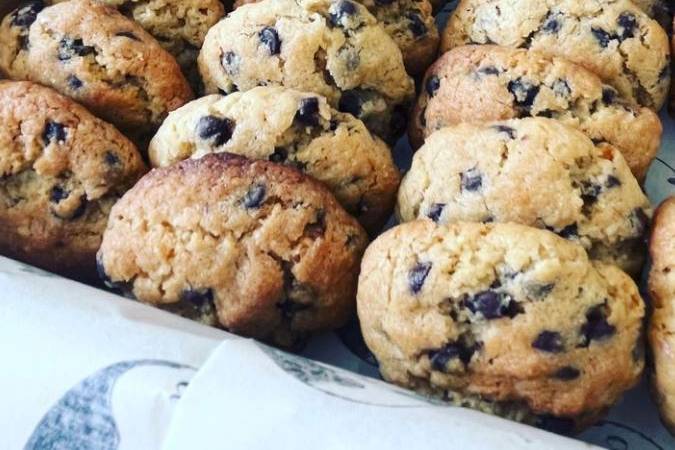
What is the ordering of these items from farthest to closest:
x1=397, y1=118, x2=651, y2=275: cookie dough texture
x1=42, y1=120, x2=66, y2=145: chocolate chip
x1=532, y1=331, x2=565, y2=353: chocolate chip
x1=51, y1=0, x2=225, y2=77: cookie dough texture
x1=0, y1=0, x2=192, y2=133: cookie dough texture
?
x1=51, y1=0, x2=225, y2=77: cookie dough texture < x1=0, y1=0, x2=192, y2=133: cookie dough texture < x1=42, y1=120, x2=66, y2=145: chocolate chip < x1=397, y1=118, x2=651, y2=275: cookie dough texture < x1=532, y1=331, x2=565, y2=353: chocolate chip

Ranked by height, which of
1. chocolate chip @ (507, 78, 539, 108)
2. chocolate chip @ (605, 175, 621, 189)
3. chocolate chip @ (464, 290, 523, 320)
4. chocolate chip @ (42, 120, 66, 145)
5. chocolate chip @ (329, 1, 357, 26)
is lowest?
chocolate chip @ (464, 290, 523, 320)

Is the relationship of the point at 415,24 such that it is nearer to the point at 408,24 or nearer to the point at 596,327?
the point at 408,24

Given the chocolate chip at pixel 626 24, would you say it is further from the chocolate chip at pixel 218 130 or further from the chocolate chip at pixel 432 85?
the chocolate chip at pixel 218 130

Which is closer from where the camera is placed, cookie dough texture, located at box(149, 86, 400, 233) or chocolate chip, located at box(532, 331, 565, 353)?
chocolate chip, located at box(532, 331, 565, 353)

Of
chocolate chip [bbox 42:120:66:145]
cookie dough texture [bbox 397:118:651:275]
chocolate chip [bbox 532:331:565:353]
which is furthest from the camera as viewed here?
chocolate chip [bbox 42:120:66:145]

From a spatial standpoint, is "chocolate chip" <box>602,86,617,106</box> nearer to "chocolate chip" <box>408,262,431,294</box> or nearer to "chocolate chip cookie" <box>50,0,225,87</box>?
"chocolate chip" <box>408,262,431,294</box>

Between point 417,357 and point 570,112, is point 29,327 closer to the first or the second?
point 417,357

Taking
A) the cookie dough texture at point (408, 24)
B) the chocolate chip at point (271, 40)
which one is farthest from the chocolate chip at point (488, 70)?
the chocolate chip at point (271, 40)

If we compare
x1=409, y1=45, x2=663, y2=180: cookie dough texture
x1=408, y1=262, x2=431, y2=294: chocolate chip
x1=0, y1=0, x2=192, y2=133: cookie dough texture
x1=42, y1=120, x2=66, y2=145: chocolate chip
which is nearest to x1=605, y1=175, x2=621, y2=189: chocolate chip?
x1=409, y1=45, x2=663, y2=180: cookie dough texture

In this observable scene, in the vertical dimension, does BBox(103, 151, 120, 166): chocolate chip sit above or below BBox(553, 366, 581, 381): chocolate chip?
above
